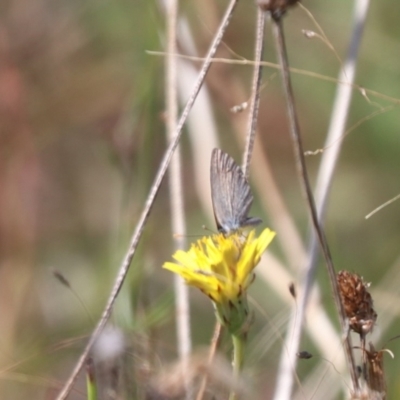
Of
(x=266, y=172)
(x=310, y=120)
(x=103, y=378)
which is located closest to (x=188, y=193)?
(x=310, y=120)

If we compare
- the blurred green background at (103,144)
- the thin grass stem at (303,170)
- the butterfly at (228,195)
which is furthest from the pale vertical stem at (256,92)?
the blurred green background at (103,144)

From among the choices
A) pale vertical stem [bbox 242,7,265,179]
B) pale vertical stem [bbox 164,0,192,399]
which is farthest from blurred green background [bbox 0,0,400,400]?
pale vertical stem [bbox 242,7,265,179]

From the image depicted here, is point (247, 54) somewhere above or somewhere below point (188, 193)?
above

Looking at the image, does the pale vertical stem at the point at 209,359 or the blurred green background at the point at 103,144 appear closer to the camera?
the pale vertical stem at the point at 209,359

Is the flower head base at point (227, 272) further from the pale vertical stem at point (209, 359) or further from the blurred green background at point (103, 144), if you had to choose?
the blurred green background at point (103, 144)

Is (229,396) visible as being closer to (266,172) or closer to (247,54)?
(266,172)

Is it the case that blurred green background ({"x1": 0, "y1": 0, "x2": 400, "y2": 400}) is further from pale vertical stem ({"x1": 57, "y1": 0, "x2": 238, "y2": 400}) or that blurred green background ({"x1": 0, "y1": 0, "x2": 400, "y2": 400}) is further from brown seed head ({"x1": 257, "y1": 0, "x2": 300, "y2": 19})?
A: brown seed head ({"x1": 257, "y1": 0, "x2": 300, "y2": 19})

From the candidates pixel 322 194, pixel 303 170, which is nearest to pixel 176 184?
pixel 322 194
